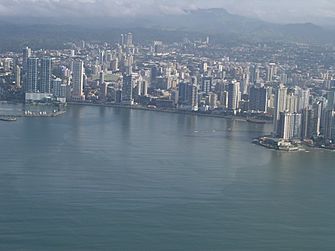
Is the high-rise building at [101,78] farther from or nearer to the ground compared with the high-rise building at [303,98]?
farther from the ground

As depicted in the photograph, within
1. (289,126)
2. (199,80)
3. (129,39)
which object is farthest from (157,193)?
(129,39)

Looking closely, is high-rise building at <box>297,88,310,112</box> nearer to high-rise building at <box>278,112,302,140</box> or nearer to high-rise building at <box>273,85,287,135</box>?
high-rise building at <box>273,85,287,135</box>

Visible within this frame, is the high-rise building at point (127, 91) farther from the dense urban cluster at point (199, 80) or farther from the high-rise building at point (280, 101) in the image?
the high-rise building at point (280, 101)

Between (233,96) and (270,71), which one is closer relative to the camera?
(233,96)

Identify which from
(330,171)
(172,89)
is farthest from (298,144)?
(172,89)

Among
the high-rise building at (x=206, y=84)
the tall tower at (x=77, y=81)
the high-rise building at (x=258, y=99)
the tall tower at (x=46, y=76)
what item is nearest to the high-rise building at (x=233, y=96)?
the high-rise building at (x=258, y=99)

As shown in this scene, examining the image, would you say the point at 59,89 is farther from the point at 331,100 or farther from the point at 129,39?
the point at 129,39

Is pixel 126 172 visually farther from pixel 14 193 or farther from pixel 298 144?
pixel 298 144
